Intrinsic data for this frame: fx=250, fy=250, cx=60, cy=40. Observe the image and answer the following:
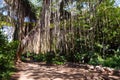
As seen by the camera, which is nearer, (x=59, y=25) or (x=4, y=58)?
(x=4, y=58)

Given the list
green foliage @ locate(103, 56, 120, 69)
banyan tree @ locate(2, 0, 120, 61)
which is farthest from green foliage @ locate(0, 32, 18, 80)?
green foliage @ locate(103, 56, 120, 69)

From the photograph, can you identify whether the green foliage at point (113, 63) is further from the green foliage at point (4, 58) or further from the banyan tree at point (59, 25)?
the green foliage at point (4, 58)

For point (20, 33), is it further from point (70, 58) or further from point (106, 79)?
point (70, 58)

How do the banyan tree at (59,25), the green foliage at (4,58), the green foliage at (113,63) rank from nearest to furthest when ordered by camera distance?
the green foliage at (4,58), the banyan tree at (59,25), the green foliage at (113,63)

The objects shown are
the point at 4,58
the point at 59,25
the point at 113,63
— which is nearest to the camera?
the point at 4,58

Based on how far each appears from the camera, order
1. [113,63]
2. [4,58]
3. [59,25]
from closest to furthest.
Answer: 1. [4,58]
2. [59,25]
3. [113,63]

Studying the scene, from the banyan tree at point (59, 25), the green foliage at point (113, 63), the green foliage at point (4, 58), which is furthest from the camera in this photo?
the green foliage at point (113, 63)

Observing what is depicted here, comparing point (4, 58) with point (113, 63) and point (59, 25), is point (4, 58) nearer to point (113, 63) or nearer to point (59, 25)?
point (59, 25)

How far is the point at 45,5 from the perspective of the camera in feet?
32.4

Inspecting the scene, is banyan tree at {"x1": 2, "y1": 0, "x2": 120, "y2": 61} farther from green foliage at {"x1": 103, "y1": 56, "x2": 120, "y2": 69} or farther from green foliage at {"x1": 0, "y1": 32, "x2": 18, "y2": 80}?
green foliage at {"x1": 103, "y1": 56, "x2": 120, "y2": 69}

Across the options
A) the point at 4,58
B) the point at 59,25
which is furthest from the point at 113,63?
the point at 4,58

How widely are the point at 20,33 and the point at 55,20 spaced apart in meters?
2.91

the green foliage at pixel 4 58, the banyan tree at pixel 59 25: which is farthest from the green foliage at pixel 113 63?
the green foliage at pixel 4 58

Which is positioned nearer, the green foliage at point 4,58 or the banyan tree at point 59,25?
the green foliage at point 4,58
